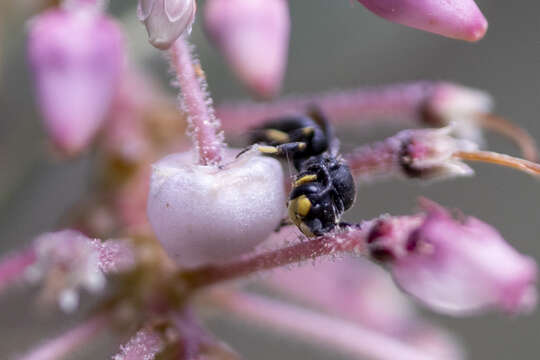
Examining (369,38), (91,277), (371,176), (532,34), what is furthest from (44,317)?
(532,34)

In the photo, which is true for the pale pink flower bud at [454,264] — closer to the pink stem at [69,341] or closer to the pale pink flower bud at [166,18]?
the pale pink flower bud at [166,18]

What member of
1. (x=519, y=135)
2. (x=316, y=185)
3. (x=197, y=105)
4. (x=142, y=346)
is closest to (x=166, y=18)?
(x=197, y=105)

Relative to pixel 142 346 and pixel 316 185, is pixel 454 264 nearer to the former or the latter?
pixel 316 185

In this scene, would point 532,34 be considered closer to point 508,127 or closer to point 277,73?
point 508,127

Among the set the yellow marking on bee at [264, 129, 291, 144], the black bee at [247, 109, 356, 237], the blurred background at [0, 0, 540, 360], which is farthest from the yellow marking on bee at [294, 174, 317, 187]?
the blurred background at [0, 0, 540, 360]

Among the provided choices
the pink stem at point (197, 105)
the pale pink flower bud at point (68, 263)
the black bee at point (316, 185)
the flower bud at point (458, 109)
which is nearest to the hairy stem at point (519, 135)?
the flower bud at point (458, 109)

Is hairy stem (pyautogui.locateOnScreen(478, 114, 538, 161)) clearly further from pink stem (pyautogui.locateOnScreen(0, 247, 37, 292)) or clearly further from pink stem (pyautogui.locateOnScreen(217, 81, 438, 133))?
pink stem (pyautogui.locateOnScreen(0, 247, 37, 292))

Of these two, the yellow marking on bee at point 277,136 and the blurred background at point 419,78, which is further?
the blurred background at point 419,78
